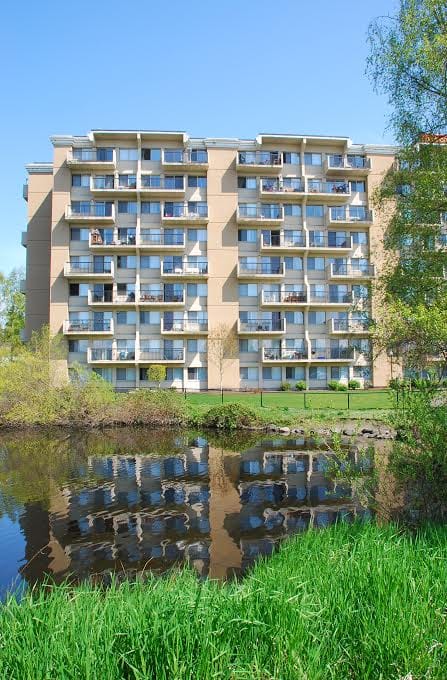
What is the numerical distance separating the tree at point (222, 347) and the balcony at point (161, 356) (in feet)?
9.17

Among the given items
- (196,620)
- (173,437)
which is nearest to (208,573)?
(196,620)

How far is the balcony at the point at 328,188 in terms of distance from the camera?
148 ft

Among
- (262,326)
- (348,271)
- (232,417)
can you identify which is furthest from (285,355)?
(232,417)

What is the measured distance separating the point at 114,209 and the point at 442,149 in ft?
122

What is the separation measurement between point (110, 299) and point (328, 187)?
23657 mm

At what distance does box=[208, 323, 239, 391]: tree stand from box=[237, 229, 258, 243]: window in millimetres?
8531

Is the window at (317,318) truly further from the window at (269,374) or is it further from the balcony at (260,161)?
the balcony at (260,161)

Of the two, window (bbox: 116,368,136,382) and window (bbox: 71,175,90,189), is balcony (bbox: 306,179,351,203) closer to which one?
window (bbox: 71,175,90,189)

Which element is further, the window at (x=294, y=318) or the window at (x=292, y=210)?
the window at (x=292, y=210)

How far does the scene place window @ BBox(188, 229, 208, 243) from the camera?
4447 centimetres

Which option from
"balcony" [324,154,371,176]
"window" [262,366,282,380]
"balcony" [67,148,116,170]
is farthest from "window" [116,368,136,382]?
"balcony" [324,154,371,176]

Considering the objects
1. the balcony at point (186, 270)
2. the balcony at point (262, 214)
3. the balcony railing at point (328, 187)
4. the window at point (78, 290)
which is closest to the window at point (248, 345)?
the balcony at point (186, 270)

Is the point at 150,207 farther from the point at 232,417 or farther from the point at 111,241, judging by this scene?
the point at 232,417

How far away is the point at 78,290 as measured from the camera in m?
43.5
